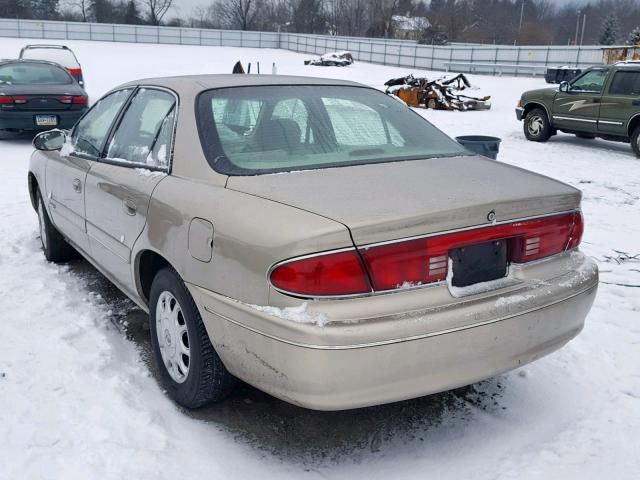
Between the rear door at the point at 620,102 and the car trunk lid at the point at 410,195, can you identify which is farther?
the rear door at the point at 620,102

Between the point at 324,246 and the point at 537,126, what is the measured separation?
1251 centimetres

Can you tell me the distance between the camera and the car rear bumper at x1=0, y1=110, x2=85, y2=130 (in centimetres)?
1070

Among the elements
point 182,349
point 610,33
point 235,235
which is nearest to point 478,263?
point 235,235

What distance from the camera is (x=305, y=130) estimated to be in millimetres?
3230

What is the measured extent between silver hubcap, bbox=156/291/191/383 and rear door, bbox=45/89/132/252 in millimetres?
1222

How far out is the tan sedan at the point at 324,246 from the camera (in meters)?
2.29

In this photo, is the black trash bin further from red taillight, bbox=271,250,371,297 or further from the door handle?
red taillight, bbox=271,250,371,297

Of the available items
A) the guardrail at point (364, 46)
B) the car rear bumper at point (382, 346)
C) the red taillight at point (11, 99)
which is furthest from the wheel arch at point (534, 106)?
the guardrail at point (364, 46)

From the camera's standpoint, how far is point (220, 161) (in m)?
2.87

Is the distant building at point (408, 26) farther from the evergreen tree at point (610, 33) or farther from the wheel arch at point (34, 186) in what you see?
the wheel arch at point (34, 186)

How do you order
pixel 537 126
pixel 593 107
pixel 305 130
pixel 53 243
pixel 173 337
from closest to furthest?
pixel 173 337 < pixel 305 130 < pixel 53 243 < pixel 593 107 < pixel 537 126

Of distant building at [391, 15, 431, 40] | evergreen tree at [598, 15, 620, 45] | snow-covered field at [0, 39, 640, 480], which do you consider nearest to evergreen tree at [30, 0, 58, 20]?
distant building at [391, 15, 431, 40]

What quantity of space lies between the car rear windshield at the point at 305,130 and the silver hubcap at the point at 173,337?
29.1 inches

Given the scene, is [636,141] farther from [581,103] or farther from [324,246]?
[324,246]
